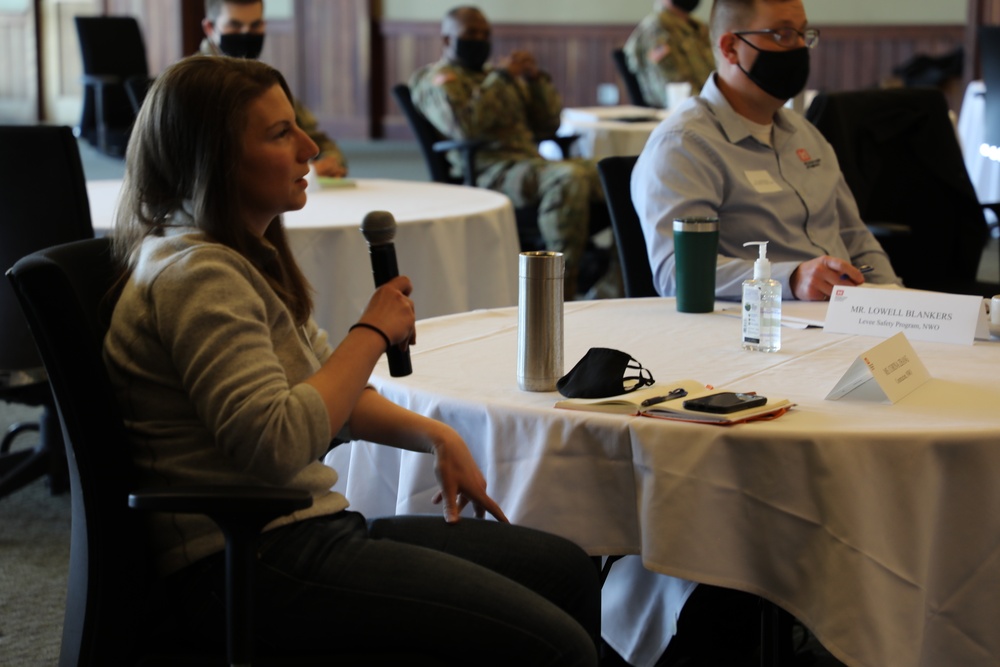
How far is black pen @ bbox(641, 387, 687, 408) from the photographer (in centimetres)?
144

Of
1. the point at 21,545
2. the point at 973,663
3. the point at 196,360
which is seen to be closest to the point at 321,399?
the point at 196,360

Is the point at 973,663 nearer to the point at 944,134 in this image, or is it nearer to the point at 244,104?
the point at 244,104

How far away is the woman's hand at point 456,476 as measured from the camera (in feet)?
4.82

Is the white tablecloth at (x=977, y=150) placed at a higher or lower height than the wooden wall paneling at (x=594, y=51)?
lower

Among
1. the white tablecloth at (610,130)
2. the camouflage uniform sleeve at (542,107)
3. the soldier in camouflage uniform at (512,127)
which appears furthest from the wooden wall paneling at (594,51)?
the soldier in camouflage uniform at (512,127)

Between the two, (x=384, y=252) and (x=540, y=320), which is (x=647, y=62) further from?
(x=384, y=252)

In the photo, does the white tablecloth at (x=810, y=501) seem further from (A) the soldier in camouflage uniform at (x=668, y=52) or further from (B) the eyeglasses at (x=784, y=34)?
(A) the soldier in camouflage uniform at (x=668, y=52)

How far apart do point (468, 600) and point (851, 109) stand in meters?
2.48

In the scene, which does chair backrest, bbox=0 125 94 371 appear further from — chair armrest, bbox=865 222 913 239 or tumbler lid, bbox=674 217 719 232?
chair armrest, bbox=865 222 913 239

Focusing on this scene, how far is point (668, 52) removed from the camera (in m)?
Result: 6.43

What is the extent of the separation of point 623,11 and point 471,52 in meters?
5.89

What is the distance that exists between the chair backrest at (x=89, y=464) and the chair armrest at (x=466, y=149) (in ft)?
12.3

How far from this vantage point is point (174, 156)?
1314mm

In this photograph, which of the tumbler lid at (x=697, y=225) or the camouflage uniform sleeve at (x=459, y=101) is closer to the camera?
the tumbler lid at (x=697, y=225)
